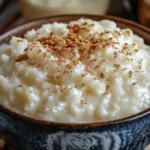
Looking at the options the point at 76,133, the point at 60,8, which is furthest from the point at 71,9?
the point at 76,133

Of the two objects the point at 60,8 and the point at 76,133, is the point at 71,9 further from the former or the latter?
the point at 76,133

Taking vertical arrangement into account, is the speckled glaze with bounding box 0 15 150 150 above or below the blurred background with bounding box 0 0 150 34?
below

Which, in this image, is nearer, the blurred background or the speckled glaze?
the speckled glaze

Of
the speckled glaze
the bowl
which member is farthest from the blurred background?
the speckled glaze

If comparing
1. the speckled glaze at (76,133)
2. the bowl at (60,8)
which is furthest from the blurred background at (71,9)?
the speckled glaze at (76,133)

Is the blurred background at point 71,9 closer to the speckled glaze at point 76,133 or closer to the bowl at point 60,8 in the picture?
the bowl at point 60,8

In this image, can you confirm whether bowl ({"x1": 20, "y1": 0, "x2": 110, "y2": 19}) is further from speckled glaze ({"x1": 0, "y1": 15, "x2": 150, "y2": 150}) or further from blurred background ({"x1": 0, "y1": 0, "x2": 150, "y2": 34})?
speckled glaze ({"x1": 0, "y1": 15, "x2": 150, "y2": 150})
